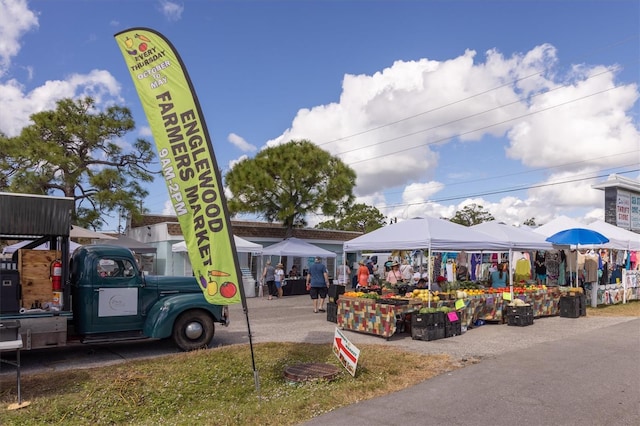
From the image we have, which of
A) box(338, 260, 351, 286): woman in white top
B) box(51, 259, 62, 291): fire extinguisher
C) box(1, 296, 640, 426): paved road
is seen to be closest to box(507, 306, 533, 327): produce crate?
box(1, 296, 640, 426): paved road

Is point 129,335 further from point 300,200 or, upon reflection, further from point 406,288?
point 300,200

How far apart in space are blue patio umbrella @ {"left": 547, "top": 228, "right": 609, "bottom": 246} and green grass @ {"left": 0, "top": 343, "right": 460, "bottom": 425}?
9915mm

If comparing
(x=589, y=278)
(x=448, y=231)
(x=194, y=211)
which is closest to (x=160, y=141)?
(x=194, y=211)

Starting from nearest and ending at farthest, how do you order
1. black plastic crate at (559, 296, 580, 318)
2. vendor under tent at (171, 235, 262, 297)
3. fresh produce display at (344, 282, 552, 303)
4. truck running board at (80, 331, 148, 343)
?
truck running board at (80, 331, 148, 343)
fresh produce display at (344, 282, 552, 303)
black plastic crate at (559, 296, 580, 318)
vendor under tent at (171, 235, 262, 297)

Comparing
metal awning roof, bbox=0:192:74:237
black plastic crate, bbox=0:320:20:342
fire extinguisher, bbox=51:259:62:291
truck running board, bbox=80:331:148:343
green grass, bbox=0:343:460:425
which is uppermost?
metal awning roof, bbox=0:192:74:237

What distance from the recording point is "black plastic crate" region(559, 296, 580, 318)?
13.7 meters

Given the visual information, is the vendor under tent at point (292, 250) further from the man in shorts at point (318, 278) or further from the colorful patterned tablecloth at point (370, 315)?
the colorful patterned tablecloth at point (370, 315)

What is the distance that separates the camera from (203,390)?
6352mm

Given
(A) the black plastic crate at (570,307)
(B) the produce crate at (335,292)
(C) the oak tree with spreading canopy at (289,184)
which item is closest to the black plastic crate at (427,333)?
(B) the produce crate at (335,292)

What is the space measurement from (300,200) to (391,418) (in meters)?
22.6

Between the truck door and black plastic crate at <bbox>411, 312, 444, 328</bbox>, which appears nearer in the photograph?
the truck door

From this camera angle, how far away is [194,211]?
623 cm

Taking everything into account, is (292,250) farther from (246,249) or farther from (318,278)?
(318,278)

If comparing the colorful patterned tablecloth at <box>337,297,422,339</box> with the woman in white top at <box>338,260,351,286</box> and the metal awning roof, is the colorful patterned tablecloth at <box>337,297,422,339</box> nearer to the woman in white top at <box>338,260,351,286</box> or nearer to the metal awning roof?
the woman in white top at <box>338,260,351,286</box>
